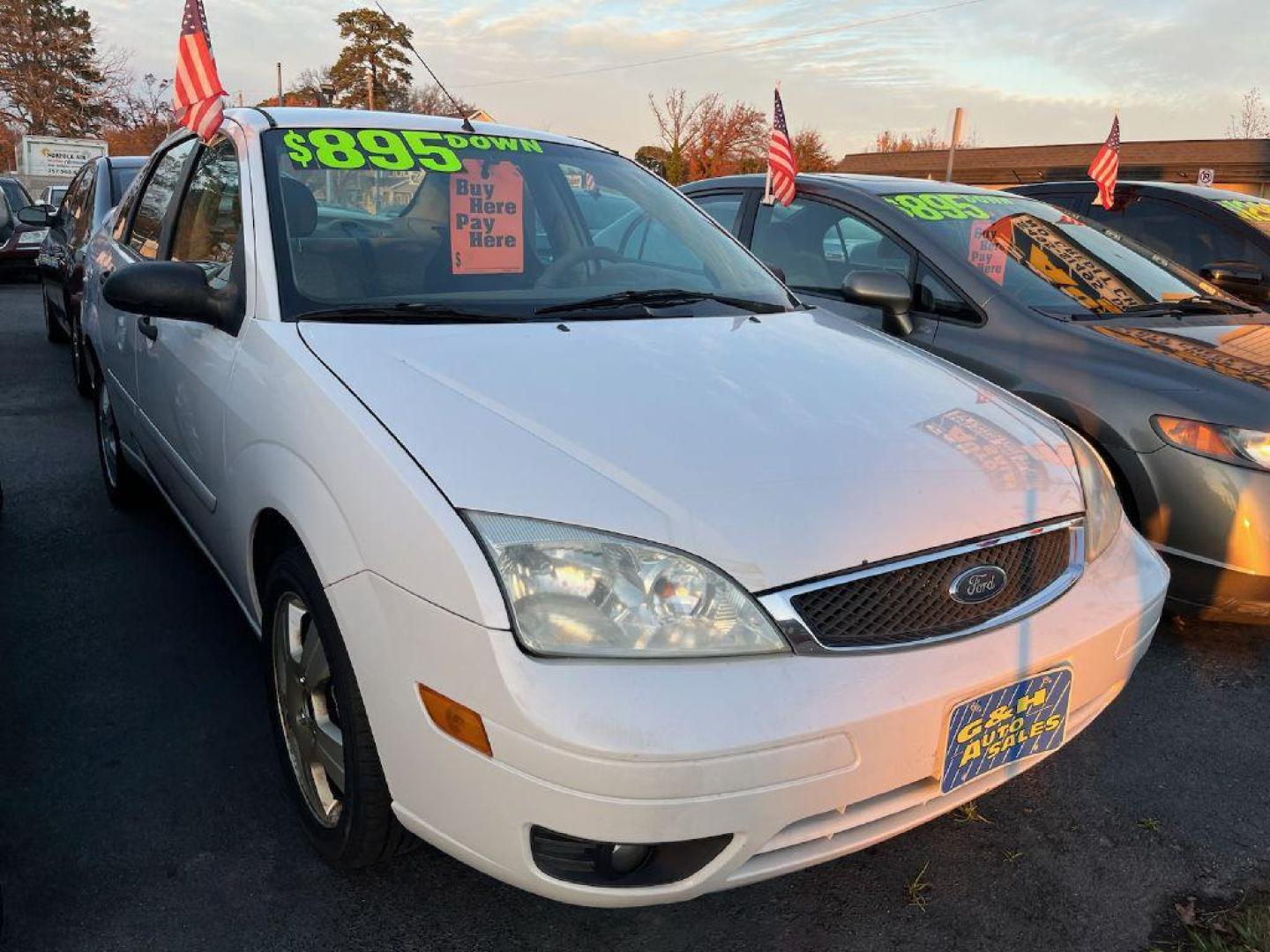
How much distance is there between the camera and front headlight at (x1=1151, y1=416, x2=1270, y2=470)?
115 inches

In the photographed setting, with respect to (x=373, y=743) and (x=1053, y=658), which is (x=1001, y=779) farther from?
(x=373, y=743)

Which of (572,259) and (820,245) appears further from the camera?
(820,245)

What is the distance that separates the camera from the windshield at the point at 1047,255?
12.9 feet

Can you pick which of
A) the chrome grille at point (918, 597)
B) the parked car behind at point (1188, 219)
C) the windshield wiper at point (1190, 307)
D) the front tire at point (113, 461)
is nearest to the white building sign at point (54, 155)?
the front tire at point (113, 461)

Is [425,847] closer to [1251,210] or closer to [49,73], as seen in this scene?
[1251,210]

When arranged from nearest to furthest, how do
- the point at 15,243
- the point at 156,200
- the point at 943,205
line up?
the point at 156,200 → the point at 943,205 → the point at 15,243

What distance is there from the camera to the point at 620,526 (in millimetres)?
1639

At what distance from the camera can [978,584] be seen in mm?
1831

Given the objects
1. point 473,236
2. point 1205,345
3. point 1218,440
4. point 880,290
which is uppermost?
point 473,236

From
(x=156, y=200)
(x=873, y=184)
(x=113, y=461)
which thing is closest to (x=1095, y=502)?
(x=873, y=184)

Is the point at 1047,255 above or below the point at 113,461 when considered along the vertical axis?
above

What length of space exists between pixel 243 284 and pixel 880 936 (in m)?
2.12

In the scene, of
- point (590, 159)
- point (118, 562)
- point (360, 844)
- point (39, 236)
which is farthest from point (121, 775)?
point (39, 236)

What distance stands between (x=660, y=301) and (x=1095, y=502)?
1.26 m
